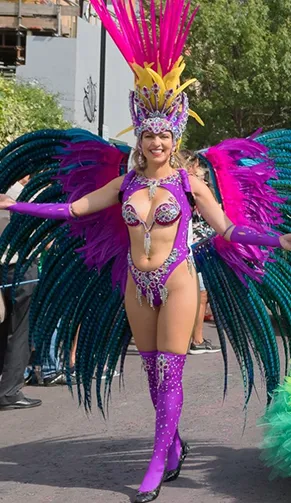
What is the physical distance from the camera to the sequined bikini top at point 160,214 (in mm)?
4406

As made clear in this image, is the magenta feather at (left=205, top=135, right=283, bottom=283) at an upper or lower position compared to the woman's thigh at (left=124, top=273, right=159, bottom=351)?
upper

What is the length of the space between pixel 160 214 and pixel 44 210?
0.62 meters

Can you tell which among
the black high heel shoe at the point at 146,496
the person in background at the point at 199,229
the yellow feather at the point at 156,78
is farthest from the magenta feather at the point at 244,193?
the black high heel shoe at the point at 146,496

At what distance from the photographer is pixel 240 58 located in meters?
28.1

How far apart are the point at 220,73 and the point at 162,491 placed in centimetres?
2425

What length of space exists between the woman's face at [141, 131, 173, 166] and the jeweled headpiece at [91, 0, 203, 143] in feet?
0.10

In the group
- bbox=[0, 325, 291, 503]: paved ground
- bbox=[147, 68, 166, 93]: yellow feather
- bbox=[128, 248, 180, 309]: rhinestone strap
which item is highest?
bbox=[147, 68, 166, 93]: yellow feather

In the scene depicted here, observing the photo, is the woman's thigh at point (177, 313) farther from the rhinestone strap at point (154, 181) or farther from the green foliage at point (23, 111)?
the green foliage at point (23, 111)

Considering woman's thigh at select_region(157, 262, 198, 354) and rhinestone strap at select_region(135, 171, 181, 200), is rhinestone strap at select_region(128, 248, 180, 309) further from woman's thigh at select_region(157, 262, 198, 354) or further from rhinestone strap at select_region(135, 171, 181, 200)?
rhinestone strap at select_region(135, 171, 181, 200)

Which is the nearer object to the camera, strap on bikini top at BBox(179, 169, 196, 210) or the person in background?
strap on bikini top at BBox(179, 169, 196, 210)

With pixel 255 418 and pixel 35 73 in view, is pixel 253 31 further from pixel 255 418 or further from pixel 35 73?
pixel 255 418

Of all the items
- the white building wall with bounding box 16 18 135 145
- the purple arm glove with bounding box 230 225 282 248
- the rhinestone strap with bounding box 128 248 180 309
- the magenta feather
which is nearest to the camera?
the purple arm glove with bounding box 230 225 282 248

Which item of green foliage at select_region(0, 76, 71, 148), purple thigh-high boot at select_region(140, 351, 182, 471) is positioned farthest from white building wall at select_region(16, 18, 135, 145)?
purple thigh-high boot at select_region(140, 351, 182, 471)

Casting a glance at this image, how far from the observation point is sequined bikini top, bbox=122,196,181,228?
4.41 metres
